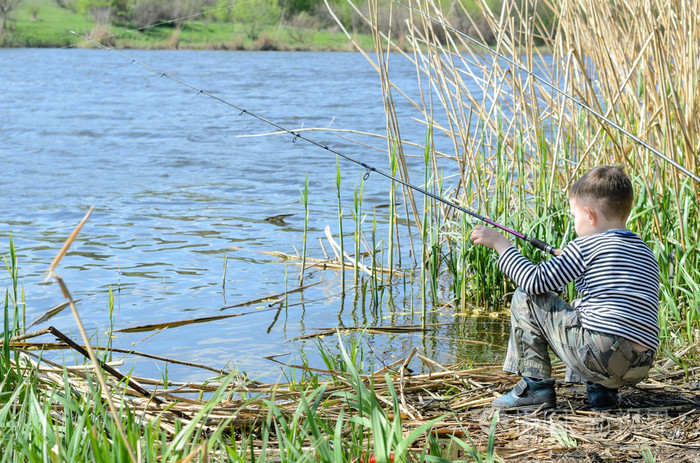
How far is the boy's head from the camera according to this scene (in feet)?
9.25

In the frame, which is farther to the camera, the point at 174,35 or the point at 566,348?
the point at 174,35

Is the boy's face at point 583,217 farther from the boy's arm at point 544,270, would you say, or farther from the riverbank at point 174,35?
the riverbank at point 174,35

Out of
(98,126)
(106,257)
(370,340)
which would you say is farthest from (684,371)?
(98,126)

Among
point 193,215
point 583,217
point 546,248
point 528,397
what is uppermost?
point 583,217

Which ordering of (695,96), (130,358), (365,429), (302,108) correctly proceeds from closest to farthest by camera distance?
(365,429), (695,96), (130,358), (302,108)

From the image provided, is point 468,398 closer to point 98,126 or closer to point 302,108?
point 98,126

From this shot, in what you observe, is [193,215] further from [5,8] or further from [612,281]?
[5,8]

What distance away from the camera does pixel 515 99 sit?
452 centimetres

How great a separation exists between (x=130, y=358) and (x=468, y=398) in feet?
5.84

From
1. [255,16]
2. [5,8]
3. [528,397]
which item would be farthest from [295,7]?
[528,397]

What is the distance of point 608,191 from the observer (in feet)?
9.25

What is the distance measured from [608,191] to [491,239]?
1.43 feet

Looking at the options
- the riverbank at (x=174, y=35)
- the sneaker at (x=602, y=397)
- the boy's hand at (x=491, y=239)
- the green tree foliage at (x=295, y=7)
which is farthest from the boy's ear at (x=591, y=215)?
the riverbank at (x=174, y=35)

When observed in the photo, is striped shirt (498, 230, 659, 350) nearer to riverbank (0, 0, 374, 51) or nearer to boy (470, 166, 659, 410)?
boy (470, 166, 659, 410)
